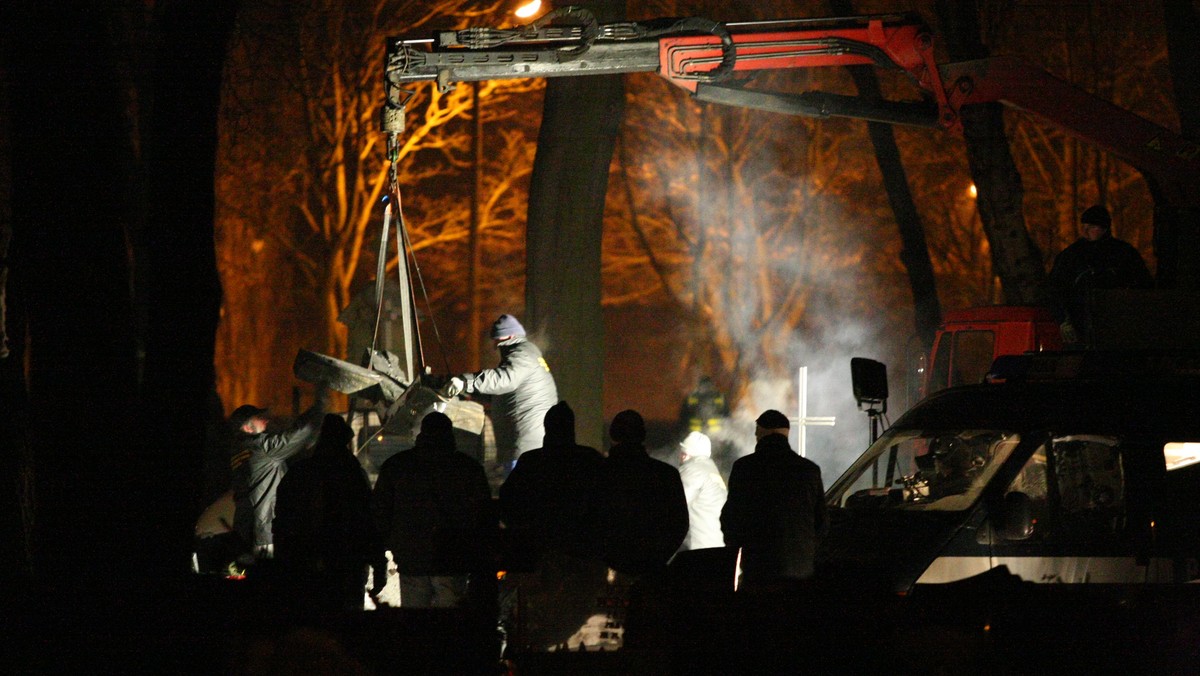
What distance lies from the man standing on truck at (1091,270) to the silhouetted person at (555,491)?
4.35 m

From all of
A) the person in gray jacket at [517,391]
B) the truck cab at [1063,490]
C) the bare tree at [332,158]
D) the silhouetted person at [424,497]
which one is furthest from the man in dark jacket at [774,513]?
the bare tree at [332,158]

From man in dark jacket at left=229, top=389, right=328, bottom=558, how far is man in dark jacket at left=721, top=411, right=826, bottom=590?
3726mm

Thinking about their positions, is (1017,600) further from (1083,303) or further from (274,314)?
(274,314)

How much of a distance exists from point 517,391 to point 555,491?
9.89 feet

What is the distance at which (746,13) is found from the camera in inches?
930

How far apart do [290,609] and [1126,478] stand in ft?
14.0

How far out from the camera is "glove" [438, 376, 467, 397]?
9.58 m

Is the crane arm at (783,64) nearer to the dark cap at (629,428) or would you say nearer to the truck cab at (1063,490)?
the truck cab at (1063,490)

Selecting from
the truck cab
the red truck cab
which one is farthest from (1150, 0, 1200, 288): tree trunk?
the truck cab

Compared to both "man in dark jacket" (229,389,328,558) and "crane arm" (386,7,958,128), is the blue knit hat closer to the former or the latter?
"man in dark jacket" (229,389,328,558)

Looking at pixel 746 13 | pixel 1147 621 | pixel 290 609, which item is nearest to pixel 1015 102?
pixel 1147 621

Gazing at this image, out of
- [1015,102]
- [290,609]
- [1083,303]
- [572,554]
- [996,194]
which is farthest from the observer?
[996,194]

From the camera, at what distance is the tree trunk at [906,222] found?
17.0 metres

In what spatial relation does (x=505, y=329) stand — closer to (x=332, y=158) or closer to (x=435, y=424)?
(x=435, y=424)
